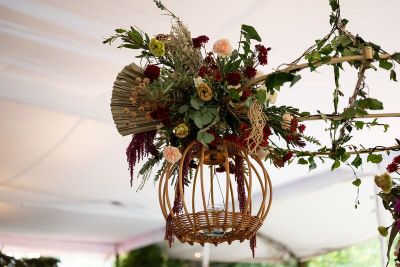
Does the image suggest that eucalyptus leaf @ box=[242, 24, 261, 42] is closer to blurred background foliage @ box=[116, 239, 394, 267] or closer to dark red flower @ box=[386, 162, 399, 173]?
dark red flower @ box=[386, 162, 399, 173]

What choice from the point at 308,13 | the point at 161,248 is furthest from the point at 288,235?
the point at 308,13

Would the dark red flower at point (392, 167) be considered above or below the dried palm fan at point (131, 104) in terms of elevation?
below

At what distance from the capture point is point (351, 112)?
46.3 inches

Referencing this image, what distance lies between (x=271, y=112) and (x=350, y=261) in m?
5.30

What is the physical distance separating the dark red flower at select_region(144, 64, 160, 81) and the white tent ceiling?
1.06 metres

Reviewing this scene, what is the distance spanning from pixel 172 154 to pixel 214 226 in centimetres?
21

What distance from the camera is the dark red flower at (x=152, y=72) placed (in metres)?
1.46

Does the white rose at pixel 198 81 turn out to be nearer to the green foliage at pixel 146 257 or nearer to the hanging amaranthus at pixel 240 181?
the hanging amaranthus at pixel 240 181

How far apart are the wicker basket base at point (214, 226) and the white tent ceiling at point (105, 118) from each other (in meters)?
1.31

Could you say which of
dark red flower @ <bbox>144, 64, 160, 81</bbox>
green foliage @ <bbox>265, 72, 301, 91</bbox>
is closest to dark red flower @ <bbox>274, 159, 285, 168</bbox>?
dark red flower @ <bbox>144, 64, 160, 81</bbox>

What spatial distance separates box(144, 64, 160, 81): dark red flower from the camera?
146 cm

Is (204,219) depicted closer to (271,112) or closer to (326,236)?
(271,112)

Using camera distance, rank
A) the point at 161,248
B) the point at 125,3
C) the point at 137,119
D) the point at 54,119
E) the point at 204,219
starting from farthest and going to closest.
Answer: the point at 161,248 → the point at 54,119 → the point at 125,3 → the point at 137,119 → the point at 204,219

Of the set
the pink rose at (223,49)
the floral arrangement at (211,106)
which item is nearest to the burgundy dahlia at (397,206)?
the floral arrangement at (211,106)
